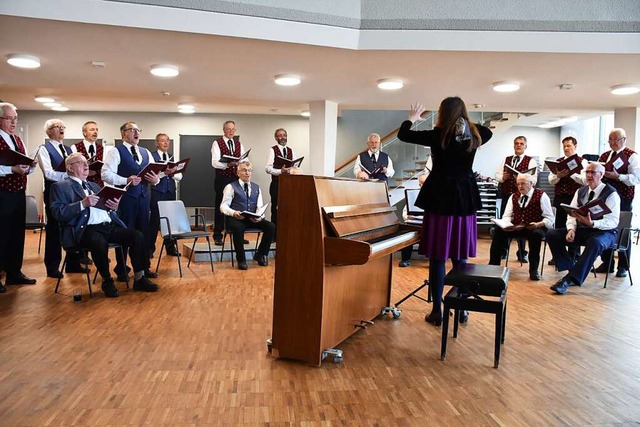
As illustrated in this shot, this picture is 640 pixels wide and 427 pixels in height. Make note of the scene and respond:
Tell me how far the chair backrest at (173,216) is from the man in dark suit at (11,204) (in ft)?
4.34

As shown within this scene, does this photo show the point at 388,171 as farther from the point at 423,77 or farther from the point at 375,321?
the point at 375,321

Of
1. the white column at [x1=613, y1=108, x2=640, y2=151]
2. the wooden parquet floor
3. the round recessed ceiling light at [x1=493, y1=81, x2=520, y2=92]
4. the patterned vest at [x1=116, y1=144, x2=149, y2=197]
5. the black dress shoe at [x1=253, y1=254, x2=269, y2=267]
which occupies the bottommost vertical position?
the wooden parquet floor

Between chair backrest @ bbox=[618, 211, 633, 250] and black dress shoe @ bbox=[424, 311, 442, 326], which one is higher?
chair backrest @ bbox=[618, 211, 633, 250]

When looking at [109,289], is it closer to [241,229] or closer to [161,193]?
[241,229]

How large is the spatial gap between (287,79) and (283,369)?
4.34 m

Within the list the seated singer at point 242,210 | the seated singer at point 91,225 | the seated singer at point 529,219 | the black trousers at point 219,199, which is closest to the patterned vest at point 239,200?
the seated singer at point 242,210

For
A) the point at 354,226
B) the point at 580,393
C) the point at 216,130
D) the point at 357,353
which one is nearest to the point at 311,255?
the point at 354,226

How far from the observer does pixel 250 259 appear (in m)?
6.63

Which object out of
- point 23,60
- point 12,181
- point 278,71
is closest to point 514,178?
point 278,71

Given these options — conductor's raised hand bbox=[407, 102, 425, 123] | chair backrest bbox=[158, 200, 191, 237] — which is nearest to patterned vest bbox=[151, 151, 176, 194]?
chair backrest bbox=[158, 200, 191, 237]

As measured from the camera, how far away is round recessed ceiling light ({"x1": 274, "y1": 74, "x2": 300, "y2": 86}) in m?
6.30

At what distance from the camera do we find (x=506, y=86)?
21.7 feet

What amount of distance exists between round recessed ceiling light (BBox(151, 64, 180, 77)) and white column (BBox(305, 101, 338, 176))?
2641 mm

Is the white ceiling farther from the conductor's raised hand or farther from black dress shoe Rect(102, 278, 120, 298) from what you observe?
black dress shoe Rect(102, 278, 120, 298)
